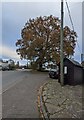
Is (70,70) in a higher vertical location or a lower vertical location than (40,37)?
lower

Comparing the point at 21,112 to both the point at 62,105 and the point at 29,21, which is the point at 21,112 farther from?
the point at 29,21

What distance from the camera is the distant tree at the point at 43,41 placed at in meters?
44.7

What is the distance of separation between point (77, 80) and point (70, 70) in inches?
71.2

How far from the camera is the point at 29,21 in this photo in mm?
48875

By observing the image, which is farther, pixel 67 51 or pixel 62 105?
pixel 67 51

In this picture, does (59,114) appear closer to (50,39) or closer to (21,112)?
(21,112)

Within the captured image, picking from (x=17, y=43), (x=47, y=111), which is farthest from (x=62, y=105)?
(x=17, y=43)

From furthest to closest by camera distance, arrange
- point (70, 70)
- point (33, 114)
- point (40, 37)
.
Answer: point (40, 37) → point (70, 70) → point (33, 114)

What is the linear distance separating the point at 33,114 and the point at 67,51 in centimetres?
3683

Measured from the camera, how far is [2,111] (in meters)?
9.28

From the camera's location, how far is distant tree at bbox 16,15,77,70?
44688mm

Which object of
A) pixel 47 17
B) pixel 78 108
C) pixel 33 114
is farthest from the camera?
pixel 47 17

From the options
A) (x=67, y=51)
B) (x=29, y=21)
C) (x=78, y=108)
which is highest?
(x=29, y=21)

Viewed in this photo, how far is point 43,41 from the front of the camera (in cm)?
4438
